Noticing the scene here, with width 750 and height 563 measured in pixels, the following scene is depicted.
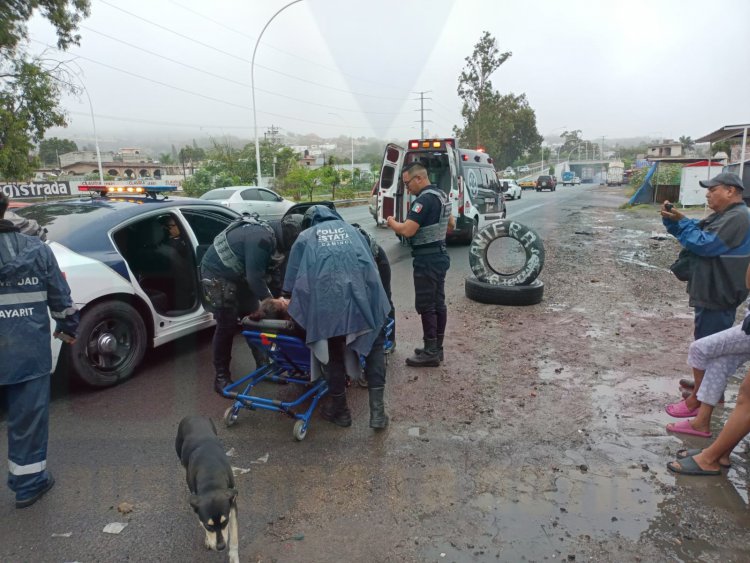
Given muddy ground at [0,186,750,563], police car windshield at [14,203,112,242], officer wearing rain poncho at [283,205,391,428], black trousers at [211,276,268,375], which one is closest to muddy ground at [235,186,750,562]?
muddy ground at [0,186,750,563]

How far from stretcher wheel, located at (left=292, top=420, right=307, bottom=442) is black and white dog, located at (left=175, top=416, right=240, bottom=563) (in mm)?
1007

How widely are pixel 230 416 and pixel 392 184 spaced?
9.05 metres

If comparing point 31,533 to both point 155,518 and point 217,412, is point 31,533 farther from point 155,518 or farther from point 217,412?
point 217,412

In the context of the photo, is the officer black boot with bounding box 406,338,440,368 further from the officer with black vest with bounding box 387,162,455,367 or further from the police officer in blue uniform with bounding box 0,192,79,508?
the police officer in blue uniform with bounding box 0,192,79,508

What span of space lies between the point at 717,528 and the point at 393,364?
290 cm

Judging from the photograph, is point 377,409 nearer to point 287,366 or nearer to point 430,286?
point 287,366

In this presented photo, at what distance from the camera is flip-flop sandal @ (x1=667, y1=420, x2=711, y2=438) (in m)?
3.51

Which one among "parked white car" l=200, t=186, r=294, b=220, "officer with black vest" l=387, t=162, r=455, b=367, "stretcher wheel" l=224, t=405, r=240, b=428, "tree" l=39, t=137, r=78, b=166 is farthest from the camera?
"tree" l=39, t=137, r=78, b=166

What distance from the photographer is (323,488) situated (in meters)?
3.00

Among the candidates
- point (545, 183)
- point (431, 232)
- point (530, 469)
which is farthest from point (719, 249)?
point (545, 183)

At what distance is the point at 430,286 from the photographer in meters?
4.84

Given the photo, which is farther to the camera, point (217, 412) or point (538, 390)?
point (538, 390)

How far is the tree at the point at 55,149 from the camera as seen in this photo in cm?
6344

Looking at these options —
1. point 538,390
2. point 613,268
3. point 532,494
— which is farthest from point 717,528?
point 613,268
